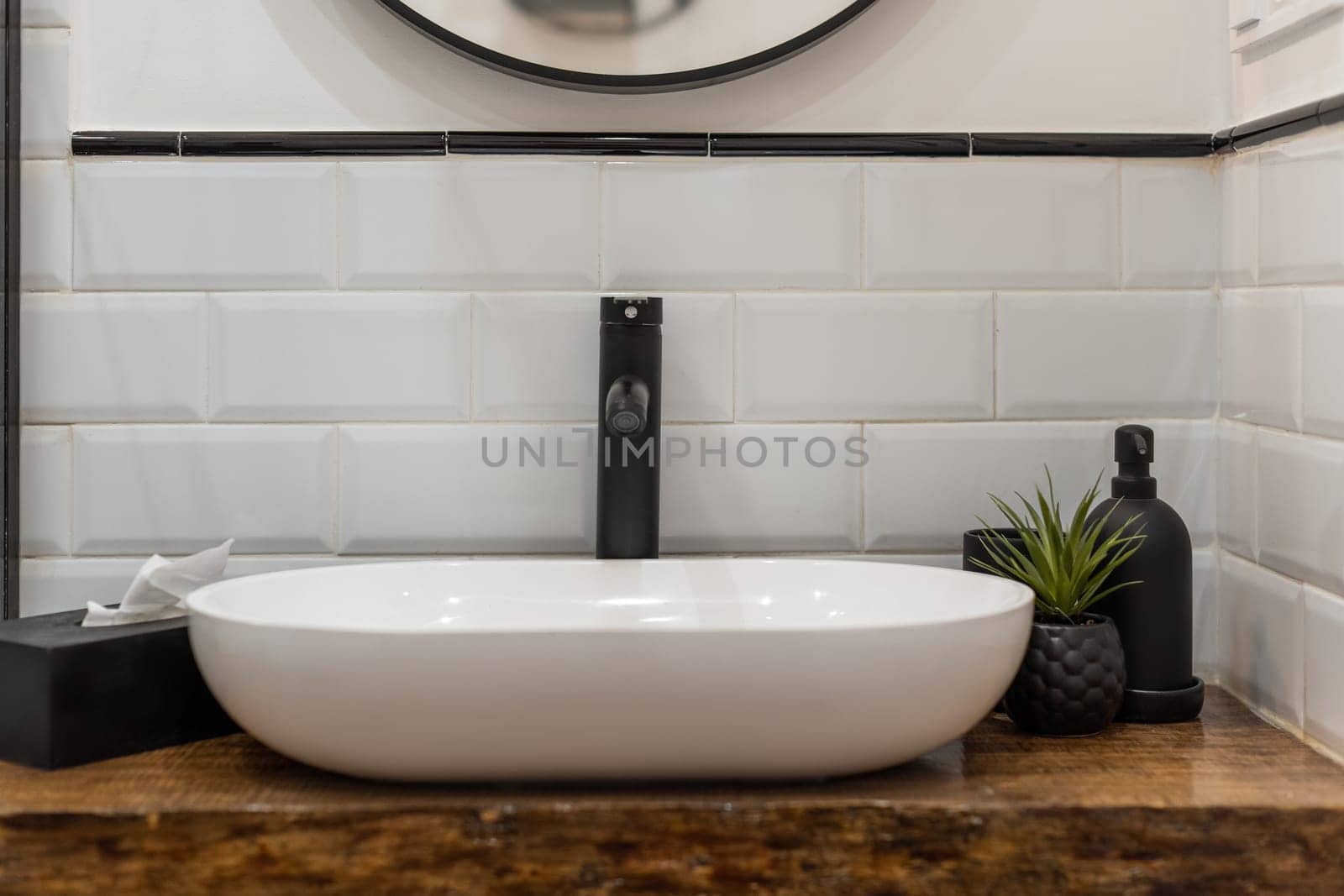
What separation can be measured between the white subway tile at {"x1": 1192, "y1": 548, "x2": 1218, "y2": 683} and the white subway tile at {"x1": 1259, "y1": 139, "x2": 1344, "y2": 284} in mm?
280

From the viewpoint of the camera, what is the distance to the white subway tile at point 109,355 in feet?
3.56

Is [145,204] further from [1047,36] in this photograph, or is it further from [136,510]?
[1047,36]

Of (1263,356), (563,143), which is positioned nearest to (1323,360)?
(1263,356)

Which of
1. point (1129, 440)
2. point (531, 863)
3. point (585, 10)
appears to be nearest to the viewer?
point (531, 863)

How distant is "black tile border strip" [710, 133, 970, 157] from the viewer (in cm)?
109

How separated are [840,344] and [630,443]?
241 mm

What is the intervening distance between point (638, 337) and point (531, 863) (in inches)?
18.6

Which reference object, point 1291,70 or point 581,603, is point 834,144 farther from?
point 581,603

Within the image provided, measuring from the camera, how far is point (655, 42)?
3.52 feet

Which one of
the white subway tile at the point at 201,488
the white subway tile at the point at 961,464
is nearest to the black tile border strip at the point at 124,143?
the white subway tile at the point at 201,488

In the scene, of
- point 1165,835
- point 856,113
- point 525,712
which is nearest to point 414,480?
point 525,712

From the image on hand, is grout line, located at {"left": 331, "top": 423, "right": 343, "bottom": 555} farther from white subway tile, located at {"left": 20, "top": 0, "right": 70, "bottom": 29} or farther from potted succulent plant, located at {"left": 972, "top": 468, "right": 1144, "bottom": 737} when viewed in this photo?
potted succulent plant, located at {"left": 972, "top": 468, "right": 1144, "bottom": 737}

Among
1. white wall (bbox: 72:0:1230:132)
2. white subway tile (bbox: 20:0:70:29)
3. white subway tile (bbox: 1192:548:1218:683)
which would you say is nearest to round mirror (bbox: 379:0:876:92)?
white wall (bbox: 72:0:1230:132)

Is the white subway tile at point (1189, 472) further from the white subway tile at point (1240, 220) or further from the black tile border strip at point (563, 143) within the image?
the black tile border strip at point (563, 143)
